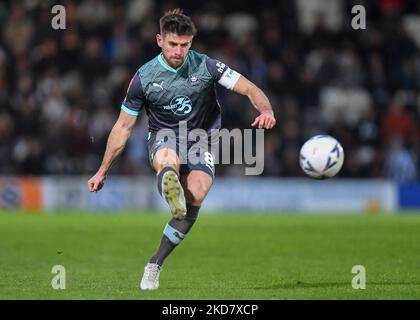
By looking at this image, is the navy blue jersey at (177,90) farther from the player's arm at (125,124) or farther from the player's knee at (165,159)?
the player's knee at (165,159)

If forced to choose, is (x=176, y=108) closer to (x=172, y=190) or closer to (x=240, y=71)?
(x=172, y=190)

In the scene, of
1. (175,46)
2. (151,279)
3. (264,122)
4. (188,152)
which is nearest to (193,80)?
(175,46)

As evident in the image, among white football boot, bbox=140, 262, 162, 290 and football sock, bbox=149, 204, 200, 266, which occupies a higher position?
football sock, bbox=149, 204, 200, 266

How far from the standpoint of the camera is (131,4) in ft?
77.9

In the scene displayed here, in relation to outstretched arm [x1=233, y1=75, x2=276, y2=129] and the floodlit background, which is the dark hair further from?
the floodlit background

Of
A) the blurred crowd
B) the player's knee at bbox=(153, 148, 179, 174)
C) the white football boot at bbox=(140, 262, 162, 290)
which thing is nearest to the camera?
the player's knee at bbox=(153, 148, 179, 174)

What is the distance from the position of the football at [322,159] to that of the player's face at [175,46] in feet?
5.12

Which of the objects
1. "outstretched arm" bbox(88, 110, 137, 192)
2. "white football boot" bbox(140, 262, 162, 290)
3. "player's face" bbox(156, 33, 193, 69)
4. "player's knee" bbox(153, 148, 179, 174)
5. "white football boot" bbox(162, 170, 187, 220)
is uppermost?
"player's face" bbox(156, 33, 193, 69)

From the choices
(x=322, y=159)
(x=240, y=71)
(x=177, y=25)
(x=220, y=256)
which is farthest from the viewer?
(x=240, y=71)

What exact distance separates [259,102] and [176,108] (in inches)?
33.3

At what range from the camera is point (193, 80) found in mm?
9414

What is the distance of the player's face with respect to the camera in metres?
9.07

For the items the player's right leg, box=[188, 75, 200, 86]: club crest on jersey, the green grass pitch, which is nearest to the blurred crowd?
the green grass pitch

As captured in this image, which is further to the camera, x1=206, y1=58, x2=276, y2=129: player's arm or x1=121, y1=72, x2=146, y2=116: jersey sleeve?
x1=121, y1=72, x2=146, y2=116: jersey sleeve
